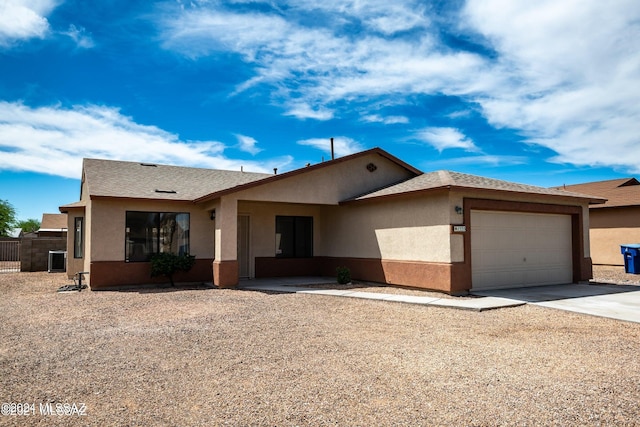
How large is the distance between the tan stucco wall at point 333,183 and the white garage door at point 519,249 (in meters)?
4.99

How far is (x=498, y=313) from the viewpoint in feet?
30.2

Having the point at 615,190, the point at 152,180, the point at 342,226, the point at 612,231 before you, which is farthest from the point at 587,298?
the point at 615,190

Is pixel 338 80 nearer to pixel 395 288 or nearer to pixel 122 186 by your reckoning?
pixel 395 288

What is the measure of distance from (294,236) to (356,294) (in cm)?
585

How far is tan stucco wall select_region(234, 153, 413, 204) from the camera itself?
46.8 ft

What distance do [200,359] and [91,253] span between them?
9627 mm

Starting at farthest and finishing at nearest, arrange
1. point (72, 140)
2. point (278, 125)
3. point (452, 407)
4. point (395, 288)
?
point (278, 125) → point (72, 140) → point (395, 288) → point (452, 407)

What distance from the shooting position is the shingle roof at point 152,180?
47.3 feet

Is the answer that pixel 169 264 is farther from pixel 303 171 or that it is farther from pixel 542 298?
pixel 542 298

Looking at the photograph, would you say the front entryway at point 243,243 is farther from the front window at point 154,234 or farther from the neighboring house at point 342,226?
the front window at point 154,234

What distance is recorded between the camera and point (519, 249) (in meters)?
13.2

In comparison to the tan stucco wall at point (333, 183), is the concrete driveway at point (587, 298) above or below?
below

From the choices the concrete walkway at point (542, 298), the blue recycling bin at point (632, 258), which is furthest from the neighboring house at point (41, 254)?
the blue recycling bin at point (632, 258)

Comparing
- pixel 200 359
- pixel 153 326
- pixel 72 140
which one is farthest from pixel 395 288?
pixel 72 140
